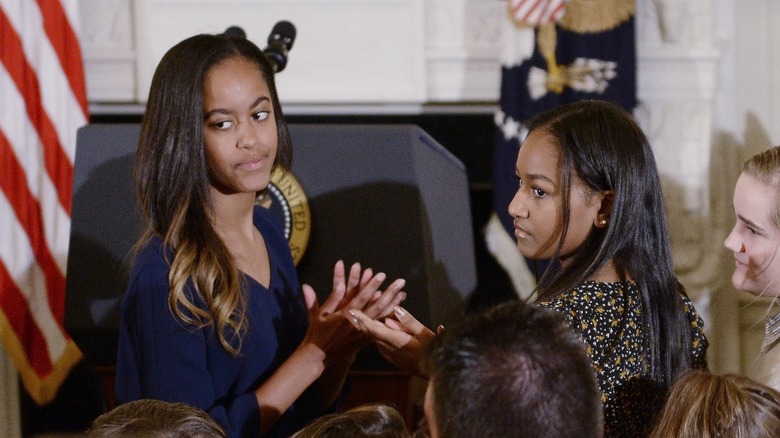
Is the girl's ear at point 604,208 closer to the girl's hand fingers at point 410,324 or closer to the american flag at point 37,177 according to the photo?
the girl's hand fingers at point 410,324

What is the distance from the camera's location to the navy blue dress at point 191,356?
5.28ft

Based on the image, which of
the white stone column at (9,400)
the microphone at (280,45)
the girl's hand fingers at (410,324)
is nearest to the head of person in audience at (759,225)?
the girl's hand fingers at (410,324)

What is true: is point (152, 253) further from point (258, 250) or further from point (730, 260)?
point (730, 260)

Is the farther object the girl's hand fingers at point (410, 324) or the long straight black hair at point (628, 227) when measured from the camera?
the girl's hand fingers at point (410, 324)

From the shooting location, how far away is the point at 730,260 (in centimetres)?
356

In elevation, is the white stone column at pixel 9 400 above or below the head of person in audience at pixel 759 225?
below

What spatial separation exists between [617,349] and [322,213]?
101cm

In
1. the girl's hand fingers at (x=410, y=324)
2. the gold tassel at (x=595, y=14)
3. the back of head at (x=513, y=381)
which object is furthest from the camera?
the gold tassel at (x=595, y=14)

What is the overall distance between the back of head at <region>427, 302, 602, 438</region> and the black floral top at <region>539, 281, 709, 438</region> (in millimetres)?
302

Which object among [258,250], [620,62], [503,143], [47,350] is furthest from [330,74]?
[258,250]

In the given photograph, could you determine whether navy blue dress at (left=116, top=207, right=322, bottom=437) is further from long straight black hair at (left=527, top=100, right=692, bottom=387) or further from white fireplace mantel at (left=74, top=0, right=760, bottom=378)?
white fireplace mantel at (left=74, top=0, right=760, bottom=378)

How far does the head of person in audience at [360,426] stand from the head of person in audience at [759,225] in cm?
73

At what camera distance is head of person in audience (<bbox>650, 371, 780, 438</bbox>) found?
128 cm

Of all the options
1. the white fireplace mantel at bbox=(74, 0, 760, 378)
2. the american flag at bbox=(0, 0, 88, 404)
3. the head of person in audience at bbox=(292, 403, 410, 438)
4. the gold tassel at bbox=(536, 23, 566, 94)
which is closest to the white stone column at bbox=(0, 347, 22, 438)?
the american flag at bbox=(0, 0, 88, 404)
